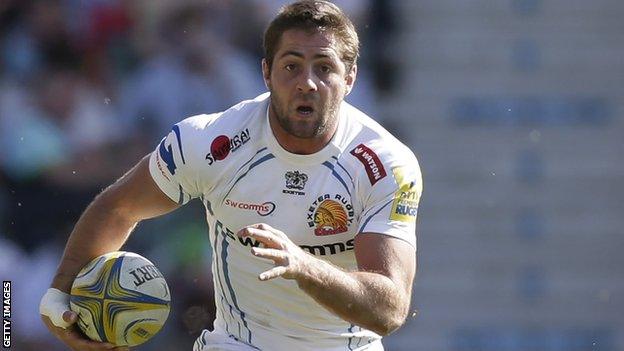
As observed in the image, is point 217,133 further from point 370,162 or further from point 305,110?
point 370,162

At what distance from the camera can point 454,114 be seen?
37.8 ft

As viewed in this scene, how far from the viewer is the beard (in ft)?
18.3

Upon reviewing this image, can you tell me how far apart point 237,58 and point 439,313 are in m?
2.80

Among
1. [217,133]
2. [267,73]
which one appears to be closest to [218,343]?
[217,133]

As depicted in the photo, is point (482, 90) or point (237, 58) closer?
point (237, 58)

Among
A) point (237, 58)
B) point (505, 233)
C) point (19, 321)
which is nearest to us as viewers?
point (19, 321)

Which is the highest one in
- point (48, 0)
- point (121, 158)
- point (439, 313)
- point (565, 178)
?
point (48, 0)

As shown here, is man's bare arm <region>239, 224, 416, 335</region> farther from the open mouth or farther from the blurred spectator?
the blurred spectator

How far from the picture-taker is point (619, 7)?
11.8 m

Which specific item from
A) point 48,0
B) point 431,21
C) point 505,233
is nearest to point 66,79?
point 48,0

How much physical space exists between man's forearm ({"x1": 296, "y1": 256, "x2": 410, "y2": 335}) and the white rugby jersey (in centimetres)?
34

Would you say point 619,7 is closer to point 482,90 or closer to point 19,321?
point 482,90

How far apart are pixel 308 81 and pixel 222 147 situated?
1.57 feet

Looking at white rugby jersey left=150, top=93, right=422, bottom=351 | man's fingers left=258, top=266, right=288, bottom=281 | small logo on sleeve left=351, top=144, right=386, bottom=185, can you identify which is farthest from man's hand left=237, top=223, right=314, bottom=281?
small logo on sleeve left=351, top=144, right=386, bottom=185
